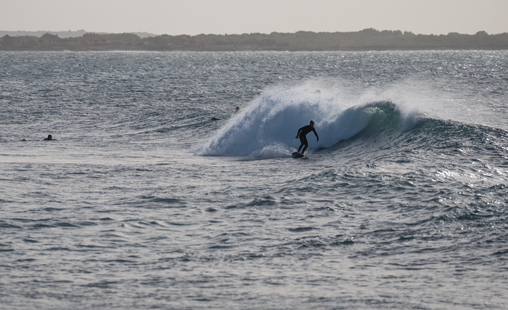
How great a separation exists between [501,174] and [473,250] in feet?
20.5

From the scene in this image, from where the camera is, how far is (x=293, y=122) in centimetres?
2744

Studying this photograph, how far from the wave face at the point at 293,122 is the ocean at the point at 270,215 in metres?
0.09

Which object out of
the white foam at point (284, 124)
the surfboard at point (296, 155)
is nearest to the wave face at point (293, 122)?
the white foam at point (284, 124)

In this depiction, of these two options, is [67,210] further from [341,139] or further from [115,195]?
[341,139]

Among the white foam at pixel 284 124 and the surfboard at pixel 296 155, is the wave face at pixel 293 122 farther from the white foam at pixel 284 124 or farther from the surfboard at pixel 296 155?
the surfboard at pixel 296 155

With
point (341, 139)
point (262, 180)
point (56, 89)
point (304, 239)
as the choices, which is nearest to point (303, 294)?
point (304, 239)

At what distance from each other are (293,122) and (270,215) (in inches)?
530

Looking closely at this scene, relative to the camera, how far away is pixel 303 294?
9672 millimetres

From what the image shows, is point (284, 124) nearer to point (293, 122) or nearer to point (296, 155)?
point (293, 122)

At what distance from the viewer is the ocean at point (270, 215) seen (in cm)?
990

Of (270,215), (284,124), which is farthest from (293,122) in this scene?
(270,215)

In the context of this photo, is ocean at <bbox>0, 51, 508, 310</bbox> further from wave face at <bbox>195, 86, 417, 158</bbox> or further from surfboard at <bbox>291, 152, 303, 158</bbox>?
surfboard at <bbox>291, 152, 303, 158</bbox>

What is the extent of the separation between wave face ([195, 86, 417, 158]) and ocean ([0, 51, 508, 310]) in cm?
9

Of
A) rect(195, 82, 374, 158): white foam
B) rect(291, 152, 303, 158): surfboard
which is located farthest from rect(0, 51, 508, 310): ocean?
rect(291, 152, 303, 158): surfboard
